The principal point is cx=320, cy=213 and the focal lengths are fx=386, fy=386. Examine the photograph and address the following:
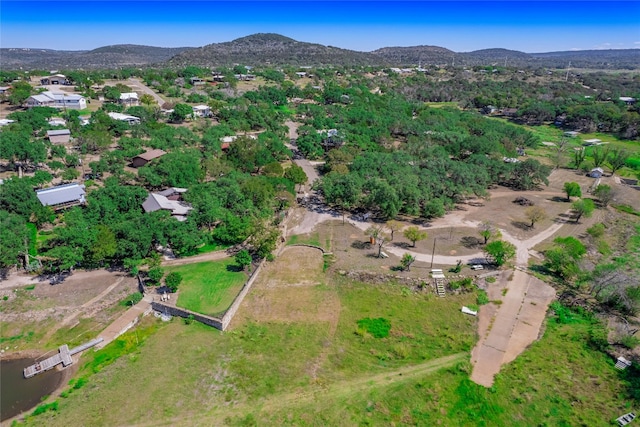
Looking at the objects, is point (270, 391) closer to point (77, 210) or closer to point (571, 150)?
point (77, 210)

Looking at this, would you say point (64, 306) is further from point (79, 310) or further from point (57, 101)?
point (57, 101)

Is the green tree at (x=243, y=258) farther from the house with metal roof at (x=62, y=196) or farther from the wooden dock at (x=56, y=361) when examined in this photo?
the house with metal roof at (x=62, y=196)

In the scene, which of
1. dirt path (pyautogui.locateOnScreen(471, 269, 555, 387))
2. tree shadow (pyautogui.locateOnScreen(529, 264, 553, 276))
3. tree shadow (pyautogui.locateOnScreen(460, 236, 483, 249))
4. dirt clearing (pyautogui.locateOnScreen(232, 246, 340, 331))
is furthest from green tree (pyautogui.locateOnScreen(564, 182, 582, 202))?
dirt clearing (pyautogui.locateOnScreen(232, 246, 340, 331))

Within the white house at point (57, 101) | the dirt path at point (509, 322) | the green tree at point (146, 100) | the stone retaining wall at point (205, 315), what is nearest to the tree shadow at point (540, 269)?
the dirt path at point (509, 322)

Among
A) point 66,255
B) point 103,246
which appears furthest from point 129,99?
point 66,255

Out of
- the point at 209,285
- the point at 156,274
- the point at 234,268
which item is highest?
the point at 156,274

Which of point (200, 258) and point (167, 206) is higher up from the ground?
point (167, 206)

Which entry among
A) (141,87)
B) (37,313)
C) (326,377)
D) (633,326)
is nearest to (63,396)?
(37,313)
